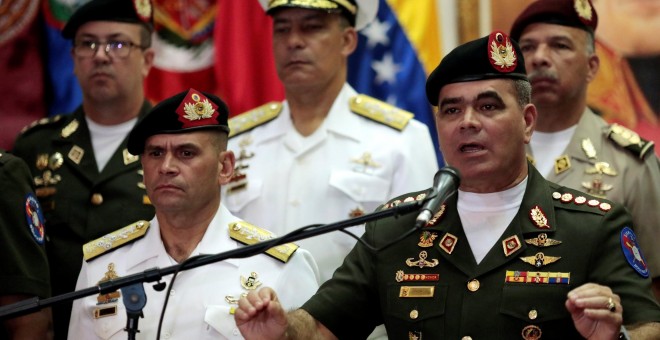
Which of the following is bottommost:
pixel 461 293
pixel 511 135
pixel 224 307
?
pixel 224 307

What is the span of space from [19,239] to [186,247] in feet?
2.34

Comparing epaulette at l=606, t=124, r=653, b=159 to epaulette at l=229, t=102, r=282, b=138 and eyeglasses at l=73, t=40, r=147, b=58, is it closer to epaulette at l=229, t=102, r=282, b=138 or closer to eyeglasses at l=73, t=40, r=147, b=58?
epaulette at l=229, t=102, r=282, b=138

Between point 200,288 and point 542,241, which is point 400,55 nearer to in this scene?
point 200,288

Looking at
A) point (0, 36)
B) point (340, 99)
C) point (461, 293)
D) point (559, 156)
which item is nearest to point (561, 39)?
point (559, 156)

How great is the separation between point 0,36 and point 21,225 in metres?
2.33

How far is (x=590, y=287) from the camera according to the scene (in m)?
3.76

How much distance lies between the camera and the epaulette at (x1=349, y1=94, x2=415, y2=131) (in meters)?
5.96

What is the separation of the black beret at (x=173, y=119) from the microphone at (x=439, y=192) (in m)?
1.54

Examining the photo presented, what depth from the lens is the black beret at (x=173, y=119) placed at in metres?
5.00

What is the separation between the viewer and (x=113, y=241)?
5.11 m

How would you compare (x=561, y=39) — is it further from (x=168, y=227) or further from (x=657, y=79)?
(x=168, y=227)

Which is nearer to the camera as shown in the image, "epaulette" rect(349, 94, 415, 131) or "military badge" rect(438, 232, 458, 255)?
"military badge" rect(438, 232, 458, 255)

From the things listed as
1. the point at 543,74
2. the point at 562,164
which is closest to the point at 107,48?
the point at 543,74

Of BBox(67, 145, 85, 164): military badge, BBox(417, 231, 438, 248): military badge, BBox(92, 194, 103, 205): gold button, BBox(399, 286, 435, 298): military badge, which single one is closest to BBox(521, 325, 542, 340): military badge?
BBox(399, 286, 435, 298): military badge
